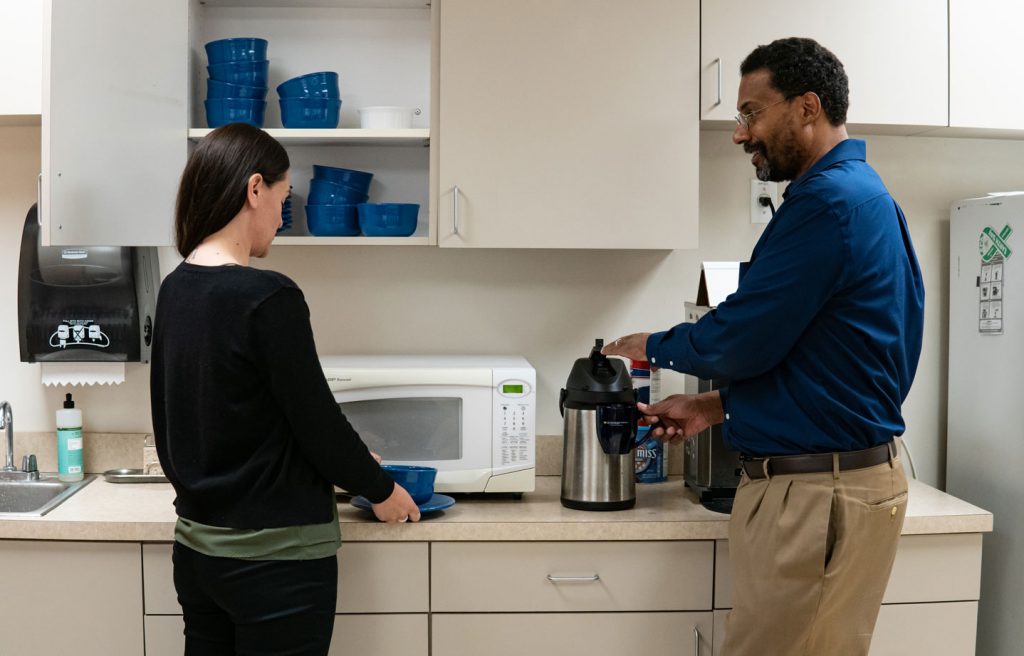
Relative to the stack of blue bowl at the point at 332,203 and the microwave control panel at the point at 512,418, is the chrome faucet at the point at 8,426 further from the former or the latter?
the microwave control panel at the point at 512,418

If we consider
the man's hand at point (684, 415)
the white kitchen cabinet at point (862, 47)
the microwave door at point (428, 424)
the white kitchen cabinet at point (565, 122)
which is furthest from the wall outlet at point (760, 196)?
the microwave door at point (428, 424)

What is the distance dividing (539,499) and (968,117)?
51.9 inches

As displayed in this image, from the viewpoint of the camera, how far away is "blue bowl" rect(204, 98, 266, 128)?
219 cm

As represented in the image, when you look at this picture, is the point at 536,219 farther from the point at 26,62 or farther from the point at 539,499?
the point at 26,62

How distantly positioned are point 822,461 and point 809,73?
662 mm

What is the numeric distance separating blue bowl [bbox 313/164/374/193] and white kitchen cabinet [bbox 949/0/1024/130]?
4.51ft

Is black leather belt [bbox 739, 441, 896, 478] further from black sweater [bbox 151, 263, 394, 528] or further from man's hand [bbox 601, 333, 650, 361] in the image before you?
black sweater [bbox 151, 263, 394, 528]

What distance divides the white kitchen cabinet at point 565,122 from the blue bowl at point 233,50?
445 mm

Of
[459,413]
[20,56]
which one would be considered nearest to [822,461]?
[459,413]

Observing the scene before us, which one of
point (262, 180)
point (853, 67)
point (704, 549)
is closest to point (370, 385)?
point (262, 180)

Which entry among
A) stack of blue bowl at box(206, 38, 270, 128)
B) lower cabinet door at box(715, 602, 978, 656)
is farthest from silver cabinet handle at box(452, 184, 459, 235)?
lower cabinet door at box(715, 602, 978, 656)

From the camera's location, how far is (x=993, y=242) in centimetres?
232

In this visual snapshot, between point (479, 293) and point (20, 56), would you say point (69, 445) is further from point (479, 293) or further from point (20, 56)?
point (479, 293)

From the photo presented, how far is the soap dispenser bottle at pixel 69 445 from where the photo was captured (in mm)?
2357
